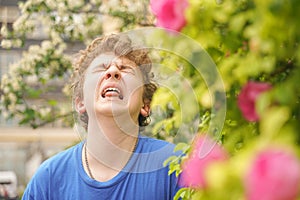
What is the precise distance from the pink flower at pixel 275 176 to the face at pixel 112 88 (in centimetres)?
123

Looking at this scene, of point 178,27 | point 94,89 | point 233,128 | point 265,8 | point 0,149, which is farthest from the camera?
point 0,149

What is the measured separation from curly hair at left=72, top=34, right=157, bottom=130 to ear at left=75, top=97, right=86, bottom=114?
1 centimetres

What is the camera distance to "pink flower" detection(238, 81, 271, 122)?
1.09 meters

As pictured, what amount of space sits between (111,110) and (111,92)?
0.17ft

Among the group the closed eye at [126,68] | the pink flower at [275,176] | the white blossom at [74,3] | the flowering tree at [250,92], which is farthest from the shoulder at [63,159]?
the white blossom at [74,3]

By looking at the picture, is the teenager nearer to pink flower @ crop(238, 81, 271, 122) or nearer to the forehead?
the forehead

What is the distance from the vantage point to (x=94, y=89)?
2.13 meters

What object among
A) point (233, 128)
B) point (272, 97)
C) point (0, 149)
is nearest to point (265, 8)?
point (272, 97)

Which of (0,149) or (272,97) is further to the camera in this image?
(0,149)

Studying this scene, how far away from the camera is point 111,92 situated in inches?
81.4

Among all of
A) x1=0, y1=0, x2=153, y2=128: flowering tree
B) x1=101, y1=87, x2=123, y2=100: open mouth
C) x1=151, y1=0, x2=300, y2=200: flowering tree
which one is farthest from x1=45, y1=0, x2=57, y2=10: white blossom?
x1=151, y1=0, x2=300, y2=200: flowering tree

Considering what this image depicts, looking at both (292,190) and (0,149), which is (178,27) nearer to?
(292,190)

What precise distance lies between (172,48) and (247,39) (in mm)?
127

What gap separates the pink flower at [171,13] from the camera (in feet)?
3.74
